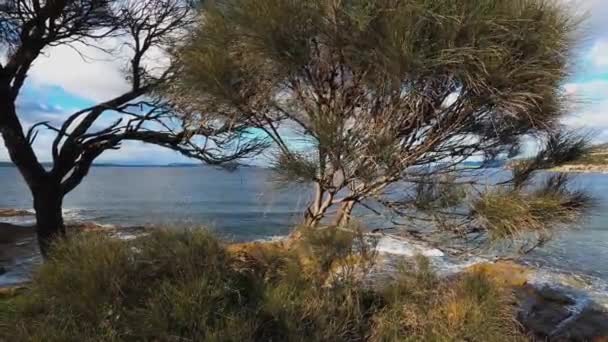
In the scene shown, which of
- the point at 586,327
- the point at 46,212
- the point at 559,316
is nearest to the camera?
the point at 46,212

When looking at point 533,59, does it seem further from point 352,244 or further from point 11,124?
point 11,124

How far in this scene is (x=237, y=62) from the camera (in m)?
3.44

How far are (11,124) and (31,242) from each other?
375 inches

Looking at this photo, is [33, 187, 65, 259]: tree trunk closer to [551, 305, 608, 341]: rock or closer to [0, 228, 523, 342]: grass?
[0, 228, 523, 342]: grass

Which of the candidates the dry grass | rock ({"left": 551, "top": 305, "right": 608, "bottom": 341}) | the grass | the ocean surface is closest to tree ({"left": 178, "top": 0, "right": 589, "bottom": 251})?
the dry grass

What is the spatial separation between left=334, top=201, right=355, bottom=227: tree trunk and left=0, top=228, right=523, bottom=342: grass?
37 cm

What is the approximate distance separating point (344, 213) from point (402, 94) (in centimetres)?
117

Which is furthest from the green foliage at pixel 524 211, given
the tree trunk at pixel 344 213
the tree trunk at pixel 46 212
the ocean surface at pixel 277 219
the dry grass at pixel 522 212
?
the tree trunk at pixel 46 212

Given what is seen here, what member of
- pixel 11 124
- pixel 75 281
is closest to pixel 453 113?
pixel 75 281

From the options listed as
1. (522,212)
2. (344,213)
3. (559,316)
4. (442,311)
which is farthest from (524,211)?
(559,316)

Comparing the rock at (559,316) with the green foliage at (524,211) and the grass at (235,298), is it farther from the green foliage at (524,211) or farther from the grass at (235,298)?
the grass at (235,298)

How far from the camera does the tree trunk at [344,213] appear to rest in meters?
3.96

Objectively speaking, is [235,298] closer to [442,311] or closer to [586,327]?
[442,311]

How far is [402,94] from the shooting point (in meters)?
3.24
